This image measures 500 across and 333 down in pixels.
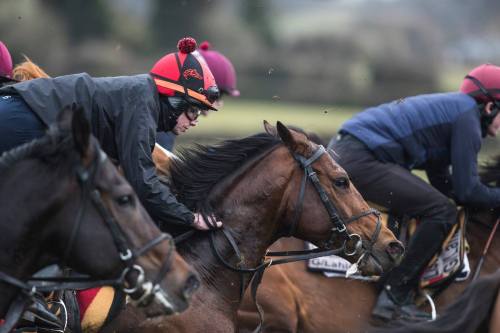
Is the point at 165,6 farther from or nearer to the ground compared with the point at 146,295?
nearer to the ground

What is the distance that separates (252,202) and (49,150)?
1.74m

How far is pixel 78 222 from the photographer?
3.63m

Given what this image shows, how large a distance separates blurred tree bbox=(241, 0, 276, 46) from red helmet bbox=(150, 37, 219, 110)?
24229mm

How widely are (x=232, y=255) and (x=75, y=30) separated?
815 inches

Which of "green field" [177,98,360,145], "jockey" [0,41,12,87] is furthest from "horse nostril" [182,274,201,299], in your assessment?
"green field" [177,98,360,145]

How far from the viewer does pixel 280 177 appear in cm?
512

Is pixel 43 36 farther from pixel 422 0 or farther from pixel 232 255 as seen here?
pixel 422 0

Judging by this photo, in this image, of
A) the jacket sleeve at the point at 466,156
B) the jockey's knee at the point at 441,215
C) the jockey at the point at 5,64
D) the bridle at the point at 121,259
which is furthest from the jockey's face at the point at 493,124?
the bridle at the point at 121,259

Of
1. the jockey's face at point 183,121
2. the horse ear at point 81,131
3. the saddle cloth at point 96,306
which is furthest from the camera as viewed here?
the jockey's face at point 183,121

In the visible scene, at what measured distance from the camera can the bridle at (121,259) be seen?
364cm

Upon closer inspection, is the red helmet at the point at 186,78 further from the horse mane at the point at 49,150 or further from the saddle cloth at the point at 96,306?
the horse mane at the point at 49,150

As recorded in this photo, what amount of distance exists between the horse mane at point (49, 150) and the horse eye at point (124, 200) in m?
0.28

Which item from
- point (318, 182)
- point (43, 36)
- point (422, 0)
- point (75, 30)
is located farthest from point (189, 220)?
point (422, 0)

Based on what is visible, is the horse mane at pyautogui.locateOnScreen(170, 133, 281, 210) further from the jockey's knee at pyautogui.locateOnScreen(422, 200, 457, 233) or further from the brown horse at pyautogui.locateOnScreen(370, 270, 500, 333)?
the jockey's knee at pyautogui.locateOnScreen(422, 200, 457, 233)
